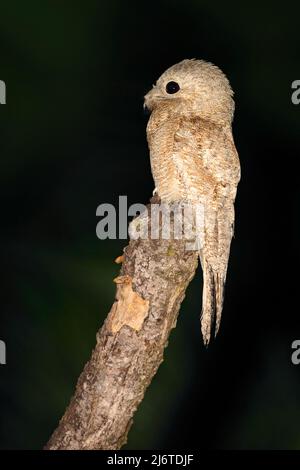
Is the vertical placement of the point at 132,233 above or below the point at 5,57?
below

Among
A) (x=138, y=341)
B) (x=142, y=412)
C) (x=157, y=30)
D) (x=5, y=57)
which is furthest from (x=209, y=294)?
(x=157, y=30)

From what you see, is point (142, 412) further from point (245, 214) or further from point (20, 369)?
point (245, 214)
